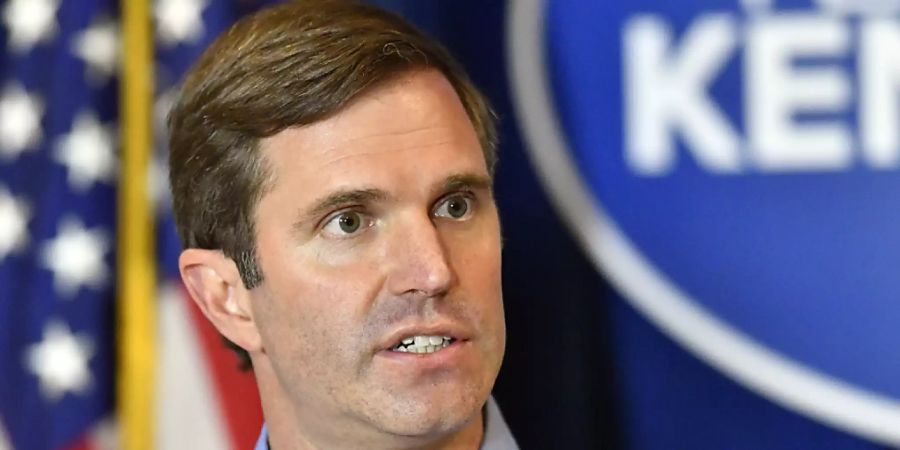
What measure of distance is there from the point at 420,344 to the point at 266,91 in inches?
14.6

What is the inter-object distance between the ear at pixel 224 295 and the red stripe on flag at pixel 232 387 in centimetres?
28

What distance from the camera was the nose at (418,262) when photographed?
1.27m

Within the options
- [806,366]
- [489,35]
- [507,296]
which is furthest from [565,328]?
[489,35]

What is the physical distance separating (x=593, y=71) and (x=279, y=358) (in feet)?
2.13

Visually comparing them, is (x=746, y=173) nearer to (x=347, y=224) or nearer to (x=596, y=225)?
(x=596, y=225)

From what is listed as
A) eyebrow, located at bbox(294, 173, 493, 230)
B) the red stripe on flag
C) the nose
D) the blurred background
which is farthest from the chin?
the red stripe on flag

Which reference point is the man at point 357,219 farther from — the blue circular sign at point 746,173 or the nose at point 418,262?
the blue circular sign at point 746,173

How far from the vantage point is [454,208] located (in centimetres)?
138

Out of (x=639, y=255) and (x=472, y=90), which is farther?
(x=639, y=255)

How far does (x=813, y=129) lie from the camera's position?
1.58 m

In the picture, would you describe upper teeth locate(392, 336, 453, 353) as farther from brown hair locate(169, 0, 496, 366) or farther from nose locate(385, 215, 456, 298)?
brown hair locate(169, 0, 496, 366)

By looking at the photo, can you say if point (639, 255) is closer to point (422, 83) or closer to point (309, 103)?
point (422, 83)

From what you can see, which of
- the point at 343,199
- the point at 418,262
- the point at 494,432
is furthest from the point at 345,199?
the point at 494,432

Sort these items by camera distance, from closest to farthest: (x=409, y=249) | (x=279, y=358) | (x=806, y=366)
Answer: (x=409, y=249) → (x=279, y=358) → (x=806, y=366)
